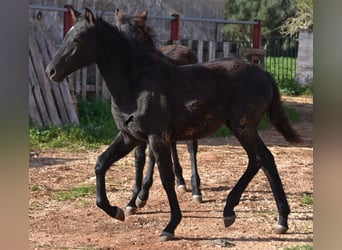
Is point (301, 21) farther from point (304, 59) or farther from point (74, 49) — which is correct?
point (74, 49)

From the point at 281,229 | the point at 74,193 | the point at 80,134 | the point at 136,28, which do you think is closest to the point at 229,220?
the point at 281,229

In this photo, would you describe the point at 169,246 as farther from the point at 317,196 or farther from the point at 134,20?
the point at 317,196

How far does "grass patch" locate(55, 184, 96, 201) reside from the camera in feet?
21.5

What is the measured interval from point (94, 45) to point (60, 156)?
4.31 metres

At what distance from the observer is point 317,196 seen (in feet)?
4.03

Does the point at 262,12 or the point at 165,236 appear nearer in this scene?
the point at 165,236

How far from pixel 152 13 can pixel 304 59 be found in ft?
22.1

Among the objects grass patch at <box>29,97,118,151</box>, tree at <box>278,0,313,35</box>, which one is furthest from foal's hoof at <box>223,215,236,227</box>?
tree at <box>278,0,313,35</box>

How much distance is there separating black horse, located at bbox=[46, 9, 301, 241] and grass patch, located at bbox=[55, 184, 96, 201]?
1573mm

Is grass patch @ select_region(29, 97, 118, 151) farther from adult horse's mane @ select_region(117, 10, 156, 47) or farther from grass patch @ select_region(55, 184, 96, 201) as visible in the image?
adult horse's mane @ select_region(117, 10, 156, 47)

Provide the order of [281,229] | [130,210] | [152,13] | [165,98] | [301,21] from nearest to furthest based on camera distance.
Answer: [165,98], [281,229], [130,210], [152,13], [301,21]

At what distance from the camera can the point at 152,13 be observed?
15.1 metres

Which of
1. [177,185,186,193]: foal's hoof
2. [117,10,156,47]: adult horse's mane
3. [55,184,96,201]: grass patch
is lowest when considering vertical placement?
[55,184,96,201]: grass patch

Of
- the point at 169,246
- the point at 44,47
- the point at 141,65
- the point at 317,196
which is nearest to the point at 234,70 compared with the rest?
the point at 141,65
